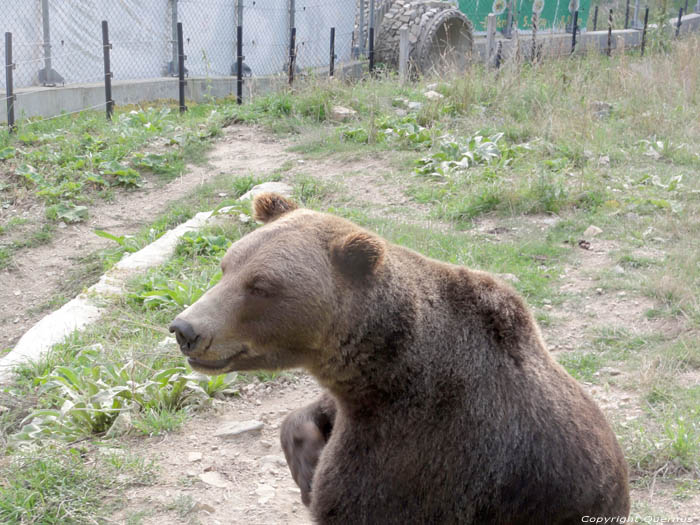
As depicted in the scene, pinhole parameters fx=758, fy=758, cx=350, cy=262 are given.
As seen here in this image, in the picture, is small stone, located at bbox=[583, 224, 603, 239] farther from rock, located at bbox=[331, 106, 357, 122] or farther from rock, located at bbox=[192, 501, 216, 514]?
rock, located at bbox=[331, 106, 357, 122]

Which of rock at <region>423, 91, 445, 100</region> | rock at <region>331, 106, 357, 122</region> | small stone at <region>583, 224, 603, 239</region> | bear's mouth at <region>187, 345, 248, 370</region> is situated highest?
rock at <region>423, 91, 445, 100</region>

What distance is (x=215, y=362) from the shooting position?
9.07 feet

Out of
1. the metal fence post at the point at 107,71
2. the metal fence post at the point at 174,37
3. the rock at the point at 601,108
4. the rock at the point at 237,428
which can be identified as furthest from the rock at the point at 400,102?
the rock at the point at 237,428

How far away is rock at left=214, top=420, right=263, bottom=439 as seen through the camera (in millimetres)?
4145

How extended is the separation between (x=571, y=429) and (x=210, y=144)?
8.71 m

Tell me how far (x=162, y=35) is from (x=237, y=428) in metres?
12.1

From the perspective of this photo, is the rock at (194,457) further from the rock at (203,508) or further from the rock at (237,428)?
the rock at (203,508)

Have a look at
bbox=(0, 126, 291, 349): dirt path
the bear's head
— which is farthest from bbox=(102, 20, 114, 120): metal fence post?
the bear's head

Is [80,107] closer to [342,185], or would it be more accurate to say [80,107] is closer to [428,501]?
[342,185]

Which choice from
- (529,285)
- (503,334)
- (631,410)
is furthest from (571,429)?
(529,285)

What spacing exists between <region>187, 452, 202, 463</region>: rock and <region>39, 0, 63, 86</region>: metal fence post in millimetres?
10206

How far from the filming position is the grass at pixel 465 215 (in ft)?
13.9

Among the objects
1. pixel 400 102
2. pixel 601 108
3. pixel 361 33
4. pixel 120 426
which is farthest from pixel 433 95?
pixel 120 426

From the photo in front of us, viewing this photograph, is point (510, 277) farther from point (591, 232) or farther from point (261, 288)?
point (261, 288)
